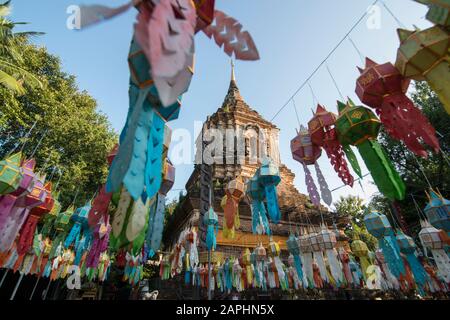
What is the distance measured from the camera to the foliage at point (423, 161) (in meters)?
13.9

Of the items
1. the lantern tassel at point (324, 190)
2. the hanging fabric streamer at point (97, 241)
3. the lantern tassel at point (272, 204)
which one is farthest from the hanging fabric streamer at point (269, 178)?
the hanging fabric streamer at point (97, 241)

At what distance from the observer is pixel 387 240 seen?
5.56 meters

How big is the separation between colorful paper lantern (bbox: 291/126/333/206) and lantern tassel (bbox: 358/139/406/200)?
1.21 m

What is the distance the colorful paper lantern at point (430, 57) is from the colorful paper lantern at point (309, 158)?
6.65ft

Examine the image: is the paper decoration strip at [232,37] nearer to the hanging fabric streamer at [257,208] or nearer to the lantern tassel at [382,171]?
the lantern tassel at [382,171]

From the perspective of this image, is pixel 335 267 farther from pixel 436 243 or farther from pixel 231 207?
pixel 231 207

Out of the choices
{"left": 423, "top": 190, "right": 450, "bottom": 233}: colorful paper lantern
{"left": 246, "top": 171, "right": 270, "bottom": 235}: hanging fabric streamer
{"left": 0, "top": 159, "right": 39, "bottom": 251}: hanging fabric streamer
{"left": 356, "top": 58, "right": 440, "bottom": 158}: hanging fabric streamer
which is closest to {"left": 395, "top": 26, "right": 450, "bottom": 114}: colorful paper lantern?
{"left": 356, "top": 58, "right": 440, "bottom": 158}: hanging fabric streamer

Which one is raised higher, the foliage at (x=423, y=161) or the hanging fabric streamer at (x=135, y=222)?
the foliage at (x=423, y=161)

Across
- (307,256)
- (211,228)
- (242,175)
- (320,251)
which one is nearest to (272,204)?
(320,251)

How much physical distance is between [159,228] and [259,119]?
1970 cm

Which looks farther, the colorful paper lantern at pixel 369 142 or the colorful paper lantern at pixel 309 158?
the colorful paper lantern at pixel 309 158

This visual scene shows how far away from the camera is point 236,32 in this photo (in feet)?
9.12

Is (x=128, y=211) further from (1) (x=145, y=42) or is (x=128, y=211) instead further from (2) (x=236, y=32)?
(2) (x=236, y=32)

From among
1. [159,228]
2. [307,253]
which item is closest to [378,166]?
[159,228]
